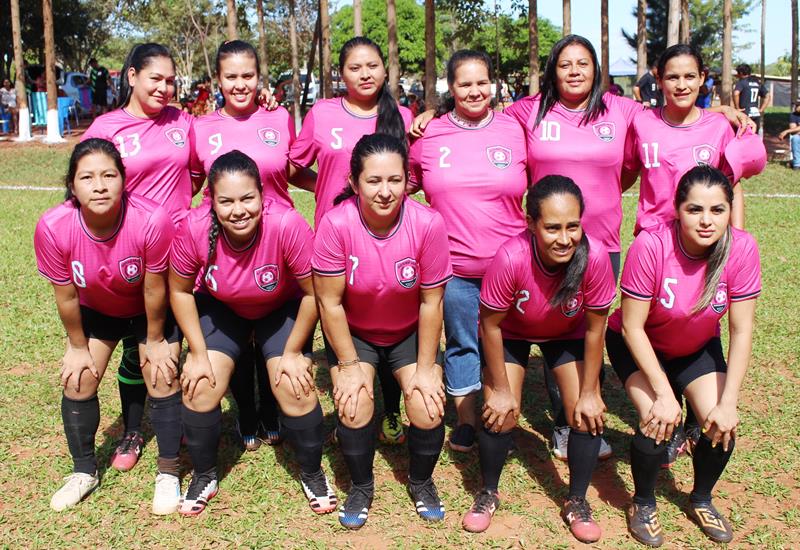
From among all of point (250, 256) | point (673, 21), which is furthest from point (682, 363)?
point (673, 21)

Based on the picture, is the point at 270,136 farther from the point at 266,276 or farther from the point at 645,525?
→ the point at 645,525

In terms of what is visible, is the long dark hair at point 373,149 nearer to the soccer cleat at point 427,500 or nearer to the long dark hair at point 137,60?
the long dark hair at point 137,60

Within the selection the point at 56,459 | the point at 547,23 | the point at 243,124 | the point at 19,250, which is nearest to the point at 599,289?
the point at 243,124

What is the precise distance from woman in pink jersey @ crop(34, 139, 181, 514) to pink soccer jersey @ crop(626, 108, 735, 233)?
2.48m

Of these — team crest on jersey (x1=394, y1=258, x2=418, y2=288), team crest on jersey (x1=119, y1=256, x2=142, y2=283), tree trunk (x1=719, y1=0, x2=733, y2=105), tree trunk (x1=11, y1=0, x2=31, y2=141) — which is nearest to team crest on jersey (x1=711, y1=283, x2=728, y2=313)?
team crest on jersey (x1=394, y1=258, x2=418, y2=288)

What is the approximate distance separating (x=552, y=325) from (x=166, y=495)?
2.12 m

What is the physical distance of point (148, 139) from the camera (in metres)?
4.20

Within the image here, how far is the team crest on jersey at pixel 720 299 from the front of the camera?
3570 mm

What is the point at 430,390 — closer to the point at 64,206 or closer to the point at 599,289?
the point at 599,289

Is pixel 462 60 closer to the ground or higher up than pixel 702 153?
higher up

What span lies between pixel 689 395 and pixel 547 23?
190 ft

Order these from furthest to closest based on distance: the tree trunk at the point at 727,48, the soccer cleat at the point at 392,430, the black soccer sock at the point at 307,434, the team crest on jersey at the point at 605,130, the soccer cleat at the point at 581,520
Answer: the tree trunk at the point at 727,48 < the soccer cleat at the point at 392,430 < the team crest on jersey at the point at 605,130 < the black soccer sock at the point at 307,434 < the soccer cleat at the point at 581,520

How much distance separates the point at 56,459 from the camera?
14.6 feet

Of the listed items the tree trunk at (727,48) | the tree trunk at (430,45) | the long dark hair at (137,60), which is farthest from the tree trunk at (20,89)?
the long dark hair at (137,60)
